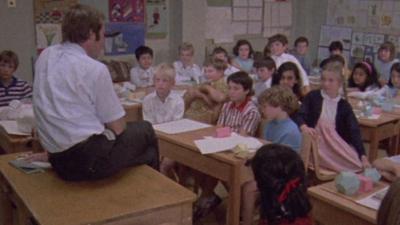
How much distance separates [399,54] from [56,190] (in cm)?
648

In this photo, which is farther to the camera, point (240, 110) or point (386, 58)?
point (386, 58)

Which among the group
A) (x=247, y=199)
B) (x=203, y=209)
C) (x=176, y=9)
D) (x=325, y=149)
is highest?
(x=176, y=9)

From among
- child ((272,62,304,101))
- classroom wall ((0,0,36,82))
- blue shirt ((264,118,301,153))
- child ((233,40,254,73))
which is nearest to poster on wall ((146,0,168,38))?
child ((233,40,254,73))

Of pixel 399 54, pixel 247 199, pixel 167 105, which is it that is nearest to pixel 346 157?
pixel 247 199

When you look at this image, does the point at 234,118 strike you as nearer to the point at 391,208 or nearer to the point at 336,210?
the point at 336,210

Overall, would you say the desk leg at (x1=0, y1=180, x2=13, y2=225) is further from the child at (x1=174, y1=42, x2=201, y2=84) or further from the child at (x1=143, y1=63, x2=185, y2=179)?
the child at (x1=174, y1=42, x2=201, y2=84)

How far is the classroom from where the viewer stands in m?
2.07

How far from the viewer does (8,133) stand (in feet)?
10.7

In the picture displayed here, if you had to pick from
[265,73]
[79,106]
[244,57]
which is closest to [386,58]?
[244,57]

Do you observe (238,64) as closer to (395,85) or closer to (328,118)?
(395,85)

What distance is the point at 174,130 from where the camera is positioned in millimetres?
3486

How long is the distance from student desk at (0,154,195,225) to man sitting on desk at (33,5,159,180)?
0.09 m

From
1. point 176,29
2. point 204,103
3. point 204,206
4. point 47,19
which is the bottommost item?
point 204,206

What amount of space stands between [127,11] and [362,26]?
381 cm
